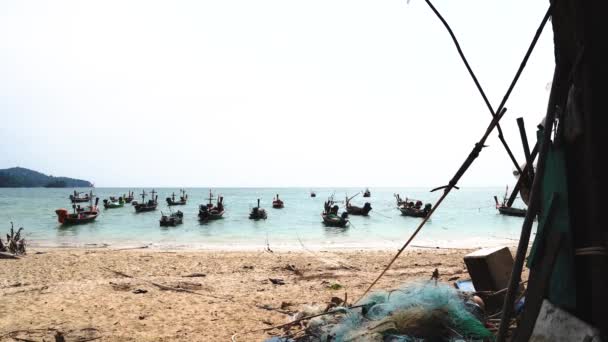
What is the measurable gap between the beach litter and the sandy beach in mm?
2316

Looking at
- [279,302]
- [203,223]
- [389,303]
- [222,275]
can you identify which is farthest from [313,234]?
[389,303]

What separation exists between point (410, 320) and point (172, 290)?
825 centimetres

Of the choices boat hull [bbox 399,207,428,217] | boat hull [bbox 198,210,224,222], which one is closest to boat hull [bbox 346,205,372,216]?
boat hull [bbox 399,207,428,217]

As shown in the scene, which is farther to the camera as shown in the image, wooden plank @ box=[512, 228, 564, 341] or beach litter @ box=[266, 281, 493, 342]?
beach litter @ box=[266, 281, 493, 342]

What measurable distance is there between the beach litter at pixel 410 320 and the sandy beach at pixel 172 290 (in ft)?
7.60

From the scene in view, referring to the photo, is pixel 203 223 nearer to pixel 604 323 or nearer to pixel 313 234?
pixel 313 234

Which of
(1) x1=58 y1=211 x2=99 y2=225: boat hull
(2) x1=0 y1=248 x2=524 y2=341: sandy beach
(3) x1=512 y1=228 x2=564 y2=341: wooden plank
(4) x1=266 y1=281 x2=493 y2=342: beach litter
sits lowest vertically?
(1) x1=58 y1=211 x2=99 y2=225: boat hull

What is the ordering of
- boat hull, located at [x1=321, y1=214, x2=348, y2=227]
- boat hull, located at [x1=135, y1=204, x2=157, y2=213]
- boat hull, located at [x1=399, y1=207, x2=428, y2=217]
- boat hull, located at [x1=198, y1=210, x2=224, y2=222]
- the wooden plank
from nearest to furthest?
the wooden plank < boat hull, located at [x1=321, y1=214, x2=348, y2=227] < boat hull, located at [x1=198, y1=210, x2=224, y2=222] < boat hull, located at [x1=399, y1=207, x2=428, y2=217] < boat hull, located at [x1=135, y1=204, x2=157, y2=213]

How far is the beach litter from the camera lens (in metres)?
3.91

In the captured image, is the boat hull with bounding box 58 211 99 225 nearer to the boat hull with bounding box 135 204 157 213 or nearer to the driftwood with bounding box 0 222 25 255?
the boat hull with bounding box 135 204 157 213

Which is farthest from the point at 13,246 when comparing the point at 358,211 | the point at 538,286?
the point at 358,211

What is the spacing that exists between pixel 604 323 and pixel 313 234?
31207 mm

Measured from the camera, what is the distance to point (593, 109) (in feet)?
7.86

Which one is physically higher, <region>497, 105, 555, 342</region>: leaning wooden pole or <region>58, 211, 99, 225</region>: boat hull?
<region>497, 105, 555, 342</region>: leaning wooden pole
